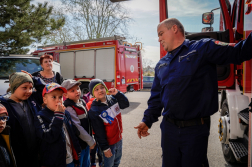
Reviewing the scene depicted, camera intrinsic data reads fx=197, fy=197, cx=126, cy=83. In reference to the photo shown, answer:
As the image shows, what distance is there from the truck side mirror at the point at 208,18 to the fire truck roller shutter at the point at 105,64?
6.21m

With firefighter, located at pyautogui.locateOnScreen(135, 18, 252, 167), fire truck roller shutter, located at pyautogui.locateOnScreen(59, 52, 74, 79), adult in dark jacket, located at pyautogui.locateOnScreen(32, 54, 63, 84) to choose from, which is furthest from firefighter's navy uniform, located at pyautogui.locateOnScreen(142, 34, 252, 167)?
fire truck roller shutter, located at pyautogui.locateOnScreen(59, 52, 74, 79)

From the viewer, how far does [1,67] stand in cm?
501

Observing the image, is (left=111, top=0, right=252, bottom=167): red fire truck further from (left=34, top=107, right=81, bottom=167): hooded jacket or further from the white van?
the white van

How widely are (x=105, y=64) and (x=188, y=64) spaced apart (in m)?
8.07

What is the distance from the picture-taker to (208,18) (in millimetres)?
3561

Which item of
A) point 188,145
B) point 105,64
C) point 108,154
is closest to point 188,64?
point 188,145

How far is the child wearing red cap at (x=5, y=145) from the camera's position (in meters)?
1.69

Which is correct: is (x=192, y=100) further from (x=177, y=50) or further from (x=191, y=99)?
(x=177, y=50)

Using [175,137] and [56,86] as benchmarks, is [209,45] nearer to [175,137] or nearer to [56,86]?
[175,137]

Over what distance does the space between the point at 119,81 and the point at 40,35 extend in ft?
13.9

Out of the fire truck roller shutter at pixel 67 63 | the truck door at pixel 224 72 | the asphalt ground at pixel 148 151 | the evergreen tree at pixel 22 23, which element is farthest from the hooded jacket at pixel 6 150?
the fire truck roller shutter at pixel 67 63

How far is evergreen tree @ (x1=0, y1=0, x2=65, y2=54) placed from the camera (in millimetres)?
7578

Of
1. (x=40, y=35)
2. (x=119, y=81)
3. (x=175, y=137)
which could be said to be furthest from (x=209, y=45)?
(x=40, y=35)

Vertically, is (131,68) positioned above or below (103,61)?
below
